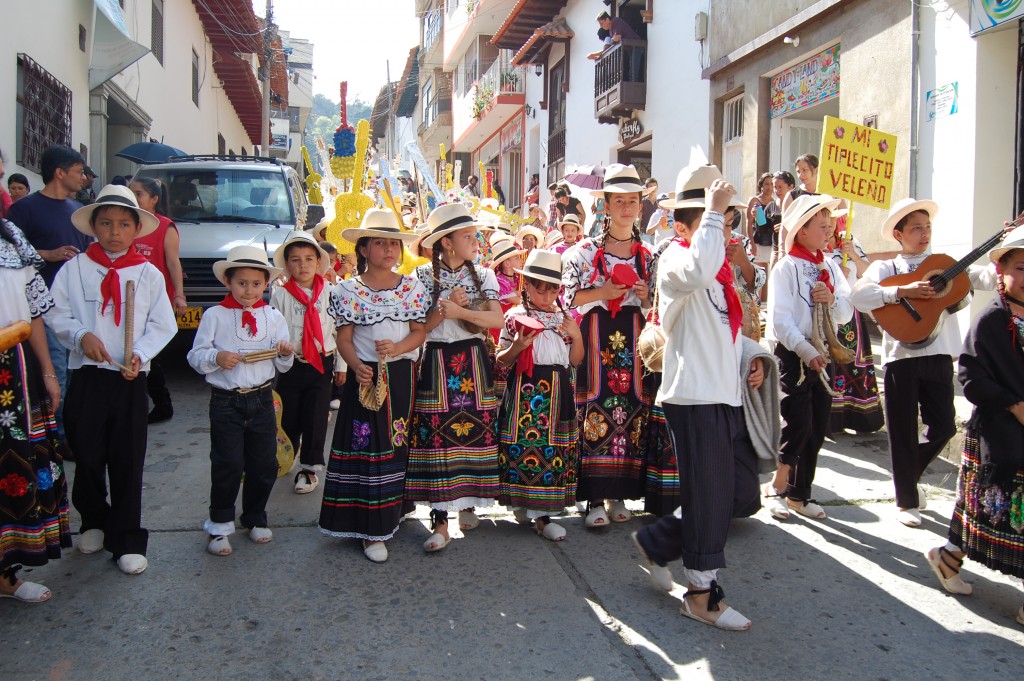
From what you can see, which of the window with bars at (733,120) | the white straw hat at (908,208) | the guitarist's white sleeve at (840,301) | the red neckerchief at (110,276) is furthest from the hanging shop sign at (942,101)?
the red neckerchief at (110,276)

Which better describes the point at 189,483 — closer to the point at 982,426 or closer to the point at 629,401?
the point at 629,401

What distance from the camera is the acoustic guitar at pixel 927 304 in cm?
434

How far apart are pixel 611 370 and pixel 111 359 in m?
2.61

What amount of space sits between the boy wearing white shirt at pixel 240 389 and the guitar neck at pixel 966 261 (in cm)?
355

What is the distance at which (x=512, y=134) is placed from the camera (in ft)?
85.3

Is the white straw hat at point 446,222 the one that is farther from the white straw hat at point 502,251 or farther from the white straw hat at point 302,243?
the white straw hat at point 502,251

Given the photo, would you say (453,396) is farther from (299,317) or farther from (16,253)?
(16,253)

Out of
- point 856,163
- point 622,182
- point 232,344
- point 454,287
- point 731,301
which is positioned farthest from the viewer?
point 856,163

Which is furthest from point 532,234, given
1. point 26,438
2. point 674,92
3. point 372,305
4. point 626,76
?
point 626,76

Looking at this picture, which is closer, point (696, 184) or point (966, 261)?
point (696, 184)

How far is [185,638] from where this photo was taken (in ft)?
10.8

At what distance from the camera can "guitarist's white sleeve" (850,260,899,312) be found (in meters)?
4.48

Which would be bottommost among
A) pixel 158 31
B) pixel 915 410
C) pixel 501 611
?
pixel 501 611

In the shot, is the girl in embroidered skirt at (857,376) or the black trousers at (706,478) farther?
the girl in embroidered skirt at (857,376)
